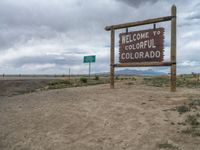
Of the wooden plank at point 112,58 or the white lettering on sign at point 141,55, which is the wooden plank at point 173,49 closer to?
the white lettering on sign at point 141,55

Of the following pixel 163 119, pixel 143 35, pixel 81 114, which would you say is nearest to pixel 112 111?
pixel 81 114

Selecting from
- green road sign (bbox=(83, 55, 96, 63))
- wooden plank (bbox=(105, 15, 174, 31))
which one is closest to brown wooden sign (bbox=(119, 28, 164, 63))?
wooden plank (bbox=(105, 15, 174, 31))

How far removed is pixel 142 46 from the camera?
14539 mm

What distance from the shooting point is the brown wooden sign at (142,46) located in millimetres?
13930

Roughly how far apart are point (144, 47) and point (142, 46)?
0.46 ft

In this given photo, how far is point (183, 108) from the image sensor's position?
9.29m

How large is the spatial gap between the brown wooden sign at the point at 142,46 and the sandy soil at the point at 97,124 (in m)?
2.73

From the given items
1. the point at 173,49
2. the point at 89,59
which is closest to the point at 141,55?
the point at 173,49

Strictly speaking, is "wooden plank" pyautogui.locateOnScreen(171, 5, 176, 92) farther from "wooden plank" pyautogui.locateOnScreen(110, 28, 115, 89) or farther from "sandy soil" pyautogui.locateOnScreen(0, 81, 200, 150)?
"wooden plank" pyautogui.locateOnScreen(110, 28, 115, 89)

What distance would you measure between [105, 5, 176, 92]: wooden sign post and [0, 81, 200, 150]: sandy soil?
2365 mm

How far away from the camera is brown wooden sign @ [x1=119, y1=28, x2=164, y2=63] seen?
13.9 metres

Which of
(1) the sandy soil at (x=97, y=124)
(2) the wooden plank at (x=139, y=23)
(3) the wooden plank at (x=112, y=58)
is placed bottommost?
(1) the sandy soil at (x=97, y=124)

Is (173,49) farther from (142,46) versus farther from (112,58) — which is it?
(112,58)

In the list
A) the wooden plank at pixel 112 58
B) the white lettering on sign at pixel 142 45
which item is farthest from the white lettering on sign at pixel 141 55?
the wooden plank at pixel 112 58
